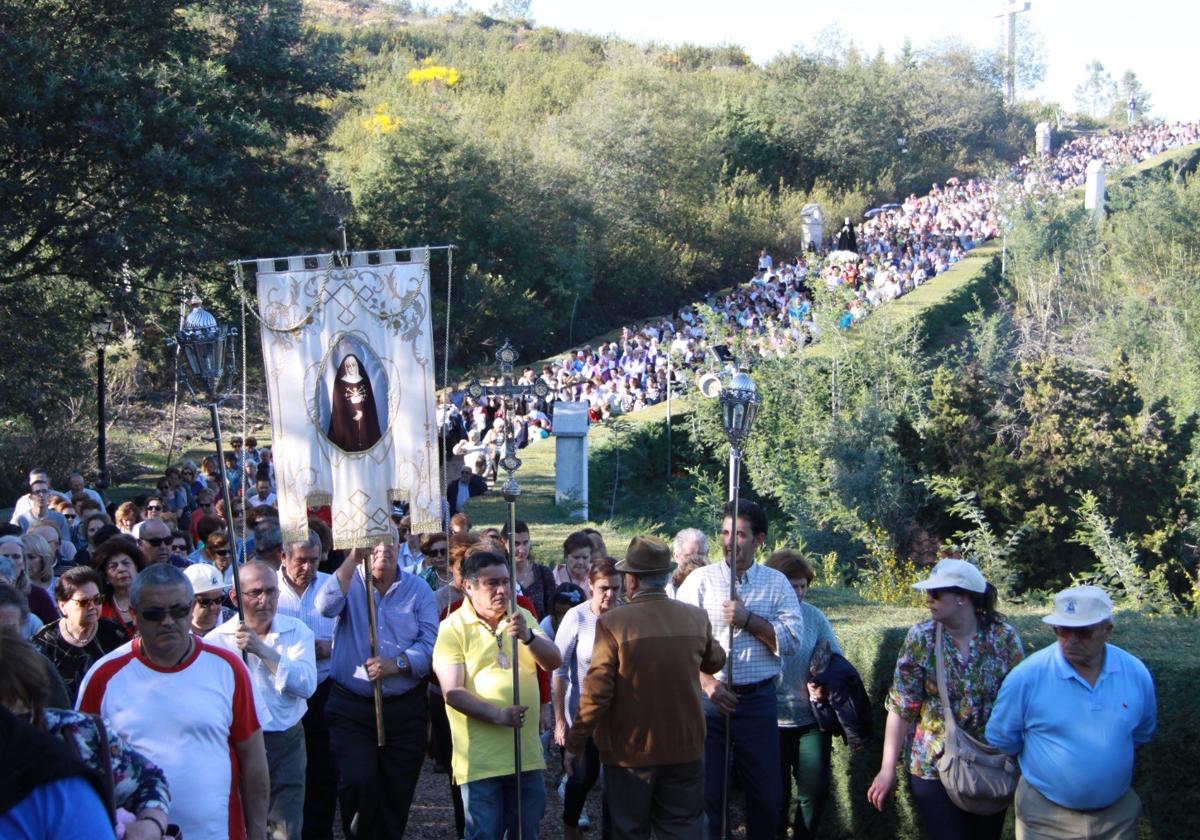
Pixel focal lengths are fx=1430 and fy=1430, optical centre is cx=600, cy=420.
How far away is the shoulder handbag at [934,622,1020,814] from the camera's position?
5965 millimetres

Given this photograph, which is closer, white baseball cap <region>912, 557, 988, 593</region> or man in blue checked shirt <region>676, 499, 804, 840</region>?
white baseball cap <region>912, 557, 988, 593</region>

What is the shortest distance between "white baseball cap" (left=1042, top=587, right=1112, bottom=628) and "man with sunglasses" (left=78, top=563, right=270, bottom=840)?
10.3 feet

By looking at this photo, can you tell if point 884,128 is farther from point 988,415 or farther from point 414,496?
point 414,496

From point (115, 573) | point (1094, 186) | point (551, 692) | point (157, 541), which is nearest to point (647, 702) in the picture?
point (551, 692)

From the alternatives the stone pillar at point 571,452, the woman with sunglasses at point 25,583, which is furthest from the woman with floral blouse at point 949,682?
the stone pillar at point 571,452

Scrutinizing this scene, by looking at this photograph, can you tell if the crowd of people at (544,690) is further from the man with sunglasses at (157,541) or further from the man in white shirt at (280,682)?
the man with sunglasses at (157,541)

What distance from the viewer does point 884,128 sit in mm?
67750

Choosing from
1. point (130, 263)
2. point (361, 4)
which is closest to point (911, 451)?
point (130, 263)

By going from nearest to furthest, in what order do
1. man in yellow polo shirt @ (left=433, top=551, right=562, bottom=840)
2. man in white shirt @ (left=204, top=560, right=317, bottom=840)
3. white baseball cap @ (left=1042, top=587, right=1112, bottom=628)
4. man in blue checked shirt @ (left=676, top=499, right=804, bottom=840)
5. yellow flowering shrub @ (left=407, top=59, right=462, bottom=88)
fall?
white baseball cap @ (left=1042, top=587, right=1112, bottom=628), man in white shirt @ (left=204, top=560, right=317, bottom=840), man in yellow polo shirt @ (left=433, top=551, right=562, bottom=840), man in blue checked shirt @ (left=676, top=499, right=804, bottom=840), yellow flowering shrub @ (left=407, top=59, right=462, bottom=88)

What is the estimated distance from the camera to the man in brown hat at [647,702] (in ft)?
20.5

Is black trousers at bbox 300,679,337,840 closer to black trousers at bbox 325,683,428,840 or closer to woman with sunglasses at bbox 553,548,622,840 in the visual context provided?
black trousers at bbox 325,683,428,840

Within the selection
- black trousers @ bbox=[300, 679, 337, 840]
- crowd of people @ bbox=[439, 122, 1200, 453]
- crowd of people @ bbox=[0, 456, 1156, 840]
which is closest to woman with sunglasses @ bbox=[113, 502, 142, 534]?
crowd of people @ bbox=[439, 122, 1200, 453]

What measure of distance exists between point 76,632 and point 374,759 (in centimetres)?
159

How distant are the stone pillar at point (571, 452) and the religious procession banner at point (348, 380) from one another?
11080 mm
